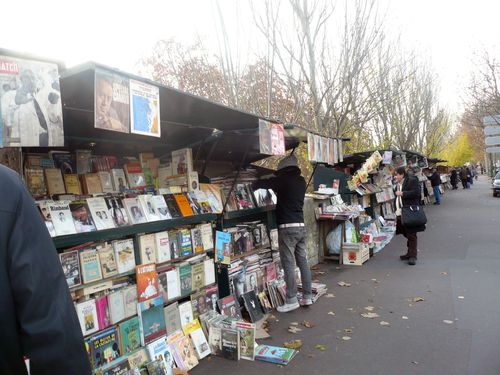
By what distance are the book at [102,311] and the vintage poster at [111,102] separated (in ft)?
5.46

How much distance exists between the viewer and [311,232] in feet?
26.6

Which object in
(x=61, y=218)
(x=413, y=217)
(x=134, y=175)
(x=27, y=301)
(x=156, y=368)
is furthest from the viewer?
(x=413, y=217)

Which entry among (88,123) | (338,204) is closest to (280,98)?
(338,204)

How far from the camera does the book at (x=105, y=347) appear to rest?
10.8ft

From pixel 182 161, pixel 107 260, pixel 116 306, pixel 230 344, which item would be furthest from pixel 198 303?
pixel 182 161

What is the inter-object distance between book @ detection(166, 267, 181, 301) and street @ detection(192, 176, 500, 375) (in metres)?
0.78

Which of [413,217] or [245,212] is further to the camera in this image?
[413,217]

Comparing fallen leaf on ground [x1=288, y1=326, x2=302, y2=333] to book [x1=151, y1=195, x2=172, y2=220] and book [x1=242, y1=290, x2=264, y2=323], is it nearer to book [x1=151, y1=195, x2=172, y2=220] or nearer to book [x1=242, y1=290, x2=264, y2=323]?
book [x1=242, y1=290, x2=264, y2=323]

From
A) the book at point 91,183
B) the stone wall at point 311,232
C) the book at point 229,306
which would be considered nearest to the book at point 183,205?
the book at point 91,183

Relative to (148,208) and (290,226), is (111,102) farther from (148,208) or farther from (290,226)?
(290,226)

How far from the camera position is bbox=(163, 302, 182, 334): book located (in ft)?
13.2

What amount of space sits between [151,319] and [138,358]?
0.38 metres

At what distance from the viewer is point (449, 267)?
763 centimetres

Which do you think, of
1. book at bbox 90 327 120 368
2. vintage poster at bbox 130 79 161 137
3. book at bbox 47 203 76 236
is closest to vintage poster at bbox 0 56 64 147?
vintage poster at bbox 130 79 161 137
